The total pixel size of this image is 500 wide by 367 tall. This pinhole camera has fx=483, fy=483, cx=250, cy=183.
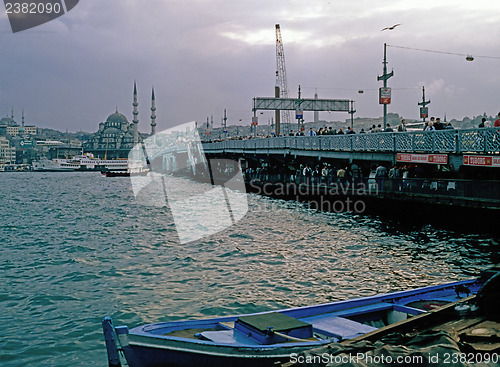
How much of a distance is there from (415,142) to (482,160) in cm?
541

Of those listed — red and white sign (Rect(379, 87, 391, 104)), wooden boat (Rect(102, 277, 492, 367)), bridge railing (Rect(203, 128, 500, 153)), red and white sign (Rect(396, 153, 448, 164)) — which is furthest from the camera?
red and white sign (Rect(379, 87, 391, 104))

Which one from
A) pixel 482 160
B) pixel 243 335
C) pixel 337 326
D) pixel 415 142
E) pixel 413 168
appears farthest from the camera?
pixel 413 168

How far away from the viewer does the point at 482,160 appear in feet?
72.5

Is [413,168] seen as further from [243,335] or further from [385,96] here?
[243,335]

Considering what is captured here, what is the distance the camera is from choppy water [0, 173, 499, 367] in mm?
11750

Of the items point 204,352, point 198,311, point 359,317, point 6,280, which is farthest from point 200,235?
point 204,352

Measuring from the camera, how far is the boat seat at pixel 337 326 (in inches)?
298

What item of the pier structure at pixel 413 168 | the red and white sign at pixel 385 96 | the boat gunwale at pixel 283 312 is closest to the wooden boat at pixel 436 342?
the boat gunwale at pixel 283 312

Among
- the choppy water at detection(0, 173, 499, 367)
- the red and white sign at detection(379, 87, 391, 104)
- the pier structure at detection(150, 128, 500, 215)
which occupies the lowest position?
the choppy water at detection(0, 173, 499, 367)

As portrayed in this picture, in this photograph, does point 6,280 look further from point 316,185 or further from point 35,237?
point 316,185

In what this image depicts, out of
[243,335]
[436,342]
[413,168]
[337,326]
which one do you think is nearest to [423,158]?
[413,168]

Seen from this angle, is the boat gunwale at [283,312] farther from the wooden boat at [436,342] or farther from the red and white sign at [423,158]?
the red and white sign at [423,158]

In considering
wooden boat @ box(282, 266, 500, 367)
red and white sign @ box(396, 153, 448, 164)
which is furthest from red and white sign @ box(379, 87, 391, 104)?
wooden boat @ box(282, 266, 500, 367)

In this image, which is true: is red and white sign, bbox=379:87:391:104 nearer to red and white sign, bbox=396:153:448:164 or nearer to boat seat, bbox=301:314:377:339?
red and white sign, bbox=396:153:448:164
